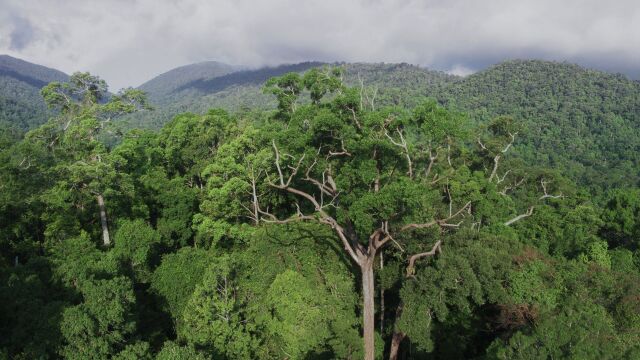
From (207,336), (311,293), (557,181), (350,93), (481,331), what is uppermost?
(350,93)

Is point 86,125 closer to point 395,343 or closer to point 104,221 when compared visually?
point 104,221

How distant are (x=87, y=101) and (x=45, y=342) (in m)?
27.5

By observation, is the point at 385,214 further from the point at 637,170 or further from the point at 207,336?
the point at 637,170

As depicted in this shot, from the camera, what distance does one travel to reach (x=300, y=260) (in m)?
16.3

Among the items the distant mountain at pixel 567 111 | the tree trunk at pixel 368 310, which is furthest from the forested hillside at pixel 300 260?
the distant mountain at pixel 567 111

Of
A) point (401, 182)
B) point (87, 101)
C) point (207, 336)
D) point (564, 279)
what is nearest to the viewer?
point (401, 182)

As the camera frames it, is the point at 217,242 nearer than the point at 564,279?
No

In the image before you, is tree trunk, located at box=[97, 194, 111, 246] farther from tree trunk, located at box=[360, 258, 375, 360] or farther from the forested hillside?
tree trunk, located at box=[360, 258, 375, 360]

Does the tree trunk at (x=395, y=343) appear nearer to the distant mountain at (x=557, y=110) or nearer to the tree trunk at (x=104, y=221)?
the tree trunk at (x=104, y=221)

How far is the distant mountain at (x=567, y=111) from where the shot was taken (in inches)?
3509

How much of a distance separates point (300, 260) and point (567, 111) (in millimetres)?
127251

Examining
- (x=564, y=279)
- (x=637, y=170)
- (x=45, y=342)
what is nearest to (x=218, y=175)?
(x=45, y=342)

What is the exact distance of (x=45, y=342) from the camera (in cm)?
1230

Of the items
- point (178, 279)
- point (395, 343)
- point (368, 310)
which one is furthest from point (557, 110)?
point (178, 279)
